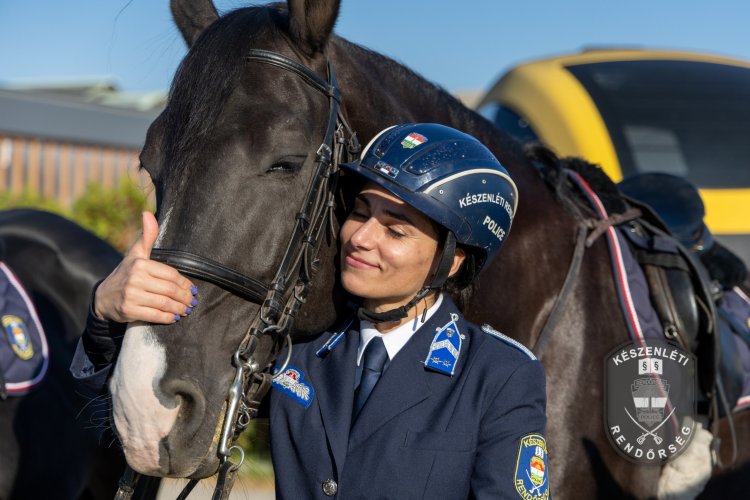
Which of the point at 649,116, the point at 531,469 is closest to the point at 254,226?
the point at 531,469

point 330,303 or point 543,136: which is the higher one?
point 330,303

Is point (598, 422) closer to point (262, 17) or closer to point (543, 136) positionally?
point (262, 17)

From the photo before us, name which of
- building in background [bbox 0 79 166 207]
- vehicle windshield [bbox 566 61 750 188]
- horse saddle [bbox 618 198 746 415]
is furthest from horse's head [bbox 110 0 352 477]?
building in background [bbox 0 79 166 207]

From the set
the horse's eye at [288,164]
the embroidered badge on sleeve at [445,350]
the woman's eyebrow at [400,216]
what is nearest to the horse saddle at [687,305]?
the embroidered badge on sleeve at [445,350]

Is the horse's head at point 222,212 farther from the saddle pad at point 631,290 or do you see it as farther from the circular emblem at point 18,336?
the circular emblem at point 18,336

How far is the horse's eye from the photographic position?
2041 millimetres

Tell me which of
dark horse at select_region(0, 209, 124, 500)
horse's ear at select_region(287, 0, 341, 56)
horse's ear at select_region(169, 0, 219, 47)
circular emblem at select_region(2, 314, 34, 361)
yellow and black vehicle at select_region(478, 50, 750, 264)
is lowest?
dark horse at select_region(0, 209, 124, 500)

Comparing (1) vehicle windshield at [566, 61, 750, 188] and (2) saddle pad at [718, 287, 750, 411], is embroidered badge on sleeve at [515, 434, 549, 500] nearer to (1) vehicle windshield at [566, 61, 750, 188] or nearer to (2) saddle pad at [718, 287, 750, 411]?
(2) saddle pad at [718, 287, 750, 411]

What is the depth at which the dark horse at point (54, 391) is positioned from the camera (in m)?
3.42

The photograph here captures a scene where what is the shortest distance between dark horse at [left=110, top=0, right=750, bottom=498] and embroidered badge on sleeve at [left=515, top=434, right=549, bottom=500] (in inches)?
24.8

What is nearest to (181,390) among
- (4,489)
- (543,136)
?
(4,489)

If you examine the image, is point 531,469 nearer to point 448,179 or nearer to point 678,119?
point 448,179

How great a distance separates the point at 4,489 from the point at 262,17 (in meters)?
2.17

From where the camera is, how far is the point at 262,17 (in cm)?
224
